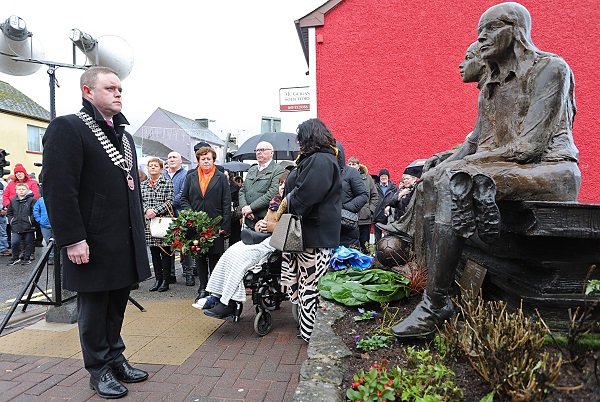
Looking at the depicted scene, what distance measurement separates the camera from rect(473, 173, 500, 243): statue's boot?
6.16 feet

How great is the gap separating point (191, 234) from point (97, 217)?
2767 millimetres

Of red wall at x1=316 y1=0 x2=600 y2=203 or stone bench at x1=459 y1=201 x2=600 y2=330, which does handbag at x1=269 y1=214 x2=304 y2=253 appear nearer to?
stone bench at x1=459 y1=201 x2=600 y2=330

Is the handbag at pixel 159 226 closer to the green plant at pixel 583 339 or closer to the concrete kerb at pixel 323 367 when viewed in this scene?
the concrete kerb at pixel 323 367

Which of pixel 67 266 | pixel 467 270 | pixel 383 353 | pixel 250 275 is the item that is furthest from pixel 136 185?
pixel 467 270

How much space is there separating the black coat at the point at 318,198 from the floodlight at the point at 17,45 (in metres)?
3.79

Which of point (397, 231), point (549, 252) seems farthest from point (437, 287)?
point (397, 231)

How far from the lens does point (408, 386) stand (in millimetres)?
1701

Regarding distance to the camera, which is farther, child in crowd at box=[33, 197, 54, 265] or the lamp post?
child in crowd at box=[33, 197, 54, 265]

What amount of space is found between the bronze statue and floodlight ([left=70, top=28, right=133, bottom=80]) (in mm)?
4546

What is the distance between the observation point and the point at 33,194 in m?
10.0

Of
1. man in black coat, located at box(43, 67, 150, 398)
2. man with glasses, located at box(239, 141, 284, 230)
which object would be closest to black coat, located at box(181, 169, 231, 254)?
man with glasses, located at box(239, 141, 284, 230)

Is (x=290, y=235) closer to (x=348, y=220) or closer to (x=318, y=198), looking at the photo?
(x=318, y=198)

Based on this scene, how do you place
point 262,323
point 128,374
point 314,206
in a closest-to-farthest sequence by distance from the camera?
point 128,374 < point 314,206 < point 262,323

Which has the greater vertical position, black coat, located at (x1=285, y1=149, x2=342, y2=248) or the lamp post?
the lamp post
